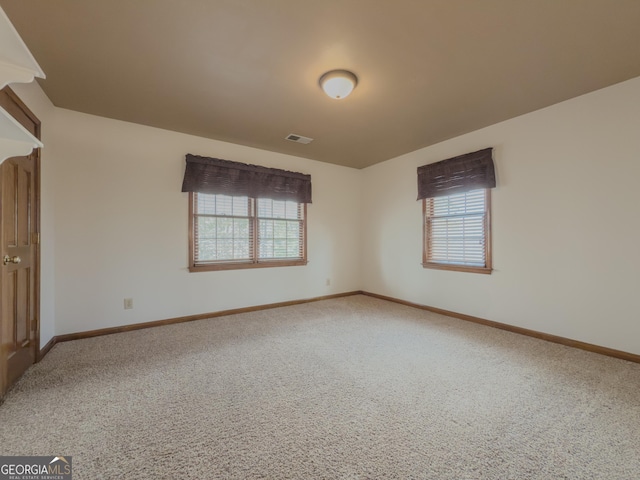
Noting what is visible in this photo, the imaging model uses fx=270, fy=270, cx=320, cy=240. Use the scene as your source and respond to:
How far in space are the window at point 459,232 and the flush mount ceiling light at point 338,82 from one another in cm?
230

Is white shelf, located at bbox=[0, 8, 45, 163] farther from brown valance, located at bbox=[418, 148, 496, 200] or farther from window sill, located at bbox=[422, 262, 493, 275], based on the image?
window sill, located at bbox=[422, 262, 493, 275]

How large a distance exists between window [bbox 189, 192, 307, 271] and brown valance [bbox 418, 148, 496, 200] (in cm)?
202

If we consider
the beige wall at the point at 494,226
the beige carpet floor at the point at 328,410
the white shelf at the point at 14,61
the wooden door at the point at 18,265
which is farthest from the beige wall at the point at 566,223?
the wooden door at the point at 18,265

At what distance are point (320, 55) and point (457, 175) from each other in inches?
100

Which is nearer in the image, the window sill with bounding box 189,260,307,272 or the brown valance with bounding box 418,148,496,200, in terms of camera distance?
the brown valance with bounding box 418,148,496,200

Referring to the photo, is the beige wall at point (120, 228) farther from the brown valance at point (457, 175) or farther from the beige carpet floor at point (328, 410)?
the brown valance at point (457, 175)

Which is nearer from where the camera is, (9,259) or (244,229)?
(9,259)

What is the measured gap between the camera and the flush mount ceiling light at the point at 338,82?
90.7 inches

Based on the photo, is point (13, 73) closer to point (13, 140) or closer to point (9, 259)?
point (13, 140)

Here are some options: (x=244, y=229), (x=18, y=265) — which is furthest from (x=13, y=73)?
(x=244, y=229)

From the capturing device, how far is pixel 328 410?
174 cm

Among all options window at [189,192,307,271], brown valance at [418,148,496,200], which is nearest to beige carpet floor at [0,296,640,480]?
window at [189,192,307,271]

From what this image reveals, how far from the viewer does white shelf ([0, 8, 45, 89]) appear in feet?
2.83

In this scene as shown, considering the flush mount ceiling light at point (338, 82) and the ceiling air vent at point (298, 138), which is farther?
the ceiling air vent at point (298, 138)
